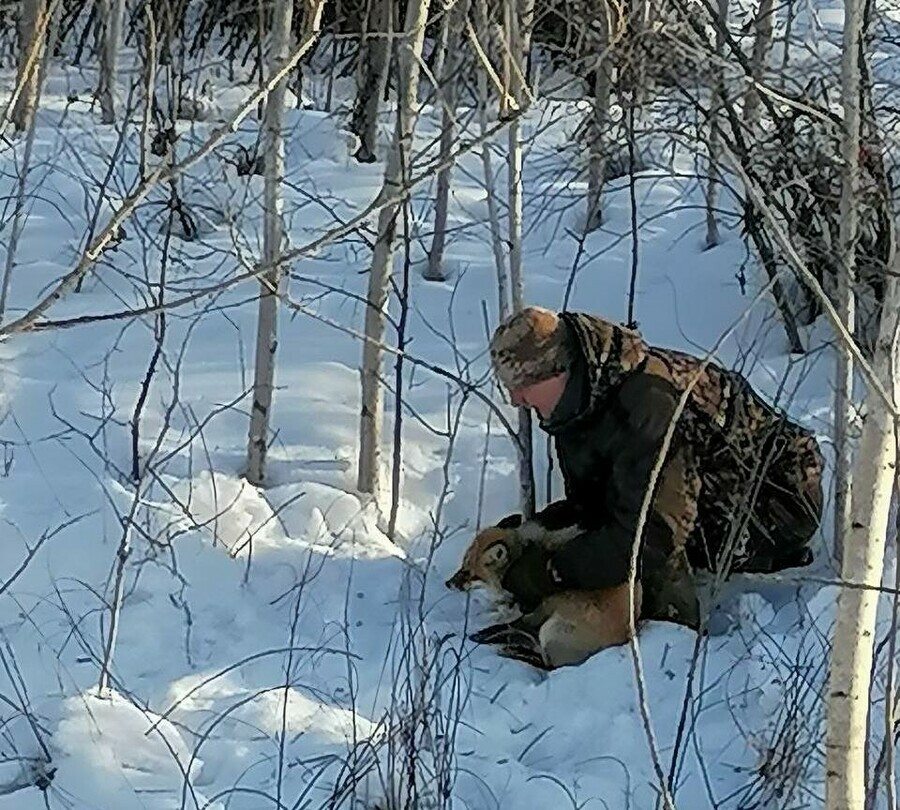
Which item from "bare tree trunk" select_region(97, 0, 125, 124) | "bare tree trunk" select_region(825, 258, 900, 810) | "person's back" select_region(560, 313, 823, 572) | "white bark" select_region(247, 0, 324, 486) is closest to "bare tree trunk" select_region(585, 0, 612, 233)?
"white bark" select_region(247, 0, 324, 486)

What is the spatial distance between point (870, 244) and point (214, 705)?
2.88 m

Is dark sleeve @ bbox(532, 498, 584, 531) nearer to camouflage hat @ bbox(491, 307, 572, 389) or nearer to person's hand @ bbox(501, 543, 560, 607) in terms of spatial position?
person's hand @ bbox(501, 543, 560, 607)

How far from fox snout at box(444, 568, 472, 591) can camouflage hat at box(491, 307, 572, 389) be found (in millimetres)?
620

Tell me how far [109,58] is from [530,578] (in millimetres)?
5397

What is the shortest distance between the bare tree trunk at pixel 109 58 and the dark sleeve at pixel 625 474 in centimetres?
523

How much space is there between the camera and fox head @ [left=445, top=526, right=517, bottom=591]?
4.06m

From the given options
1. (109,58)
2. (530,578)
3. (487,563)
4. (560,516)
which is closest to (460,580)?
(487,563)

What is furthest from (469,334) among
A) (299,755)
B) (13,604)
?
(299,755)

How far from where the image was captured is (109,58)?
27.1 ft

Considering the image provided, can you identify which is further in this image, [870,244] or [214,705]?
[870,244]

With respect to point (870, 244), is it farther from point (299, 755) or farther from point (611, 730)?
point (299, 755)

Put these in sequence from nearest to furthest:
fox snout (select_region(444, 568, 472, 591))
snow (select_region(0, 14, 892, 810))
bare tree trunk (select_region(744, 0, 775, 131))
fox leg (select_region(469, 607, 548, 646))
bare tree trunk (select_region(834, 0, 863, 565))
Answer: bare tree trunk (select_region(834, 0, 863, 565)) < snow (select_region(0, 14, 892, 810)) < fox leg (select_region(469, 607, 548, 646)) < fox snout (select_region(444, 568, 472, 591)) < bare tree trunk (select_region(744, 0, 775, 131))

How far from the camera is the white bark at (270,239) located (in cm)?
422

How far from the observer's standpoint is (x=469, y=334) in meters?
6.12
